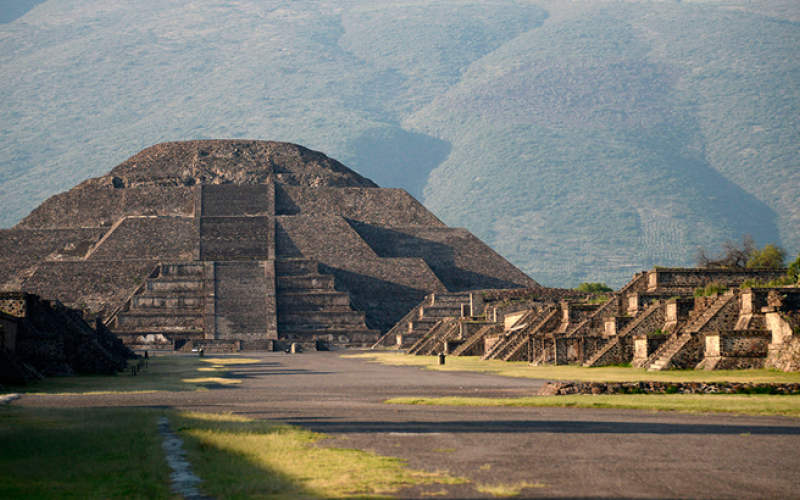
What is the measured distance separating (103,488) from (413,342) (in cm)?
4825

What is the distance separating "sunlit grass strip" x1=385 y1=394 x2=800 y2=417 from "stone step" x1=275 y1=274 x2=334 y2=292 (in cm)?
4339

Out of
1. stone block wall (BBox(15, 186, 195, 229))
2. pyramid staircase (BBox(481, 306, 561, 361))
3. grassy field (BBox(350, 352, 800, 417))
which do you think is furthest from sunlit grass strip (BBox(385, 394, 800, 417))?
stone block wall (BBox(15, 186, 195, 229))

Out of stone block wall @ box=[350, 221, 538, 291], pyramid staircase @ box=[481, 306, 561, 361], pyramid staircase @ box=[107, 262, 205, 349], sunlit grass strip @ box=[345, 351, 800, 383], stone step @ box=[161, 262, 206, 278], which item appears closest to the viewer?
sunlit grass strip @ box=[345, 351, 800, 383]

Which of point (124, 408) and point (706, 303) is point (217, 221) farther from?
point (124, 408)

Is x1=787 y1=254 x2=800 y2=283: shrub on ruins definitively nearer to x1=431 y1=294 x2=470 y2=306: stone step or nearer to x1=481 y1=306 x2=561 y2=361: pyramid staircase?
x1=481 y1=306 x2=561 y2=361: pyramid staircase

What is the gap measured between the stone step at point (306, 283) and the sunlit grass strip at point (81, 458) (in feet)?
156

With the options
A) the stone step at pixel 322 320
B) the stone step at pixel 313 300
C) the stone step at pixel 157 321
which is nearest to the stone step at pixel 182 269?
the stone step at pixel 157 321

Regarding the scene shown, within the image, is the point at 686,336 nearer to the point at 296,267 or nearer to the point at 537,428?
the point at 537,428

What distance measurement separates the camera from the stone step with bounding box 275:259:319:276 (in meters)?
65.1

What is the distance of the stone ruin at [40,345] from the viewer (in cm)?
2547

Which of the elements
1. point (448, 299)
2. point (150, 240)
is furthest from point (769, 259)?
point (150, 240)

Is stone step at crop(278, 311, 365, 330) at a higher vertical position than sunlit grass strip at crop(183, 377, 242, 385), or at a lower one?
higher

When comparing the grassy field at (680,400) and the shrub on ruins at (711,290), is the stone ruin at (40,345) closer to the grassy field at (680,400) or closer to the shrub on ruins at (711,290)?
the grassy field at (680,400)

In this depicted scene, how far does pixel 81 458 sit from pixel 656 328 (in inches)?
936
